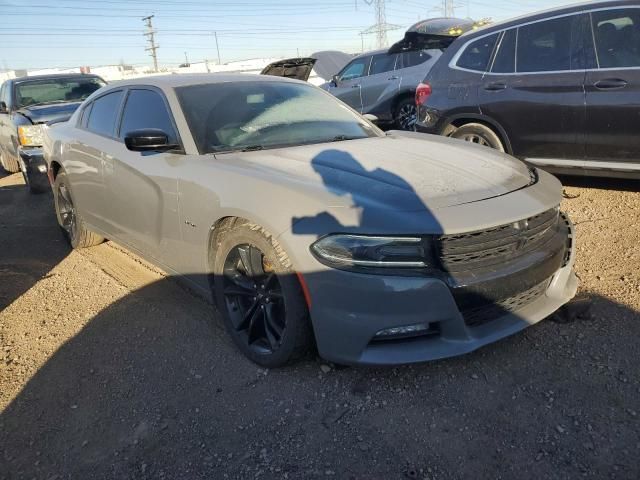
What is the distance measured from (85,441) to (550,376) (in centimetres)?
226

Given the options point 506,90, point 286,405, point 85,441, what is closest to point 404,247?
point 286,405

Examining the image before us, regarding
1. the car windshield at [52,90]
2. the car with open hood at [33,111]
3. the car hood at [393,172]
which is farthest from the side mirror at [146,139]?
the car windshield at [52,90]

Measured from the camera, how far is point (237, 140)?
3.34m

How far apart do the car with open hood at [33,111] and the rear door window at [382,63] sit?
534 cm

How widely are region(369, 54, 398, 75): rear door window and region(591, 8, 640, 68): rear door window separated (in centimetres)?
610

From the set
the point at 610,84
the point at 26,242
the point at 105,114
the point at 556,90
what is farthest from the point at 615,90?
the point at 26,242

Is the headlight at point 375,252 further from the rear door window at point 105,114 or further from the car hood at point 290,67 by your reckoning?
the car hood at point 290,67

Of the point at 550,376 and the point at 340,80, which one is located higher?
the point at 340,80

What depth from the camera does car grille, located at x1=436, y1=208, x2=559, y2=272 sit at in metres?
2.34

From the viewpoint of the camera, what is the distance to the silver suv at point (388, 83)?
9719mm

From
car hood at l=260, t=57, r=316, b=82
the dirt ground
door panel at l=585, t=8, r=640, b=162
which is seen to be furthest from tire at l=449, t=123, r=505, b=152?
car hood at l=260, t=57, r=316, b=82

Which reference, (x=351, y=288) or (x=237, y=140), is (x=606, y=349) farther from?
(x=237, y=140)

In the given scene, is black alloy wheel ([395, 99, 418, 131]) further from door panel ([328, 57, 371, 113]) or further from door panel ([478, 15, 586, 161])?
door panel ([478, 15, 586, 161])

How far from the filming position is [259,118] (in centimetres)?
354
